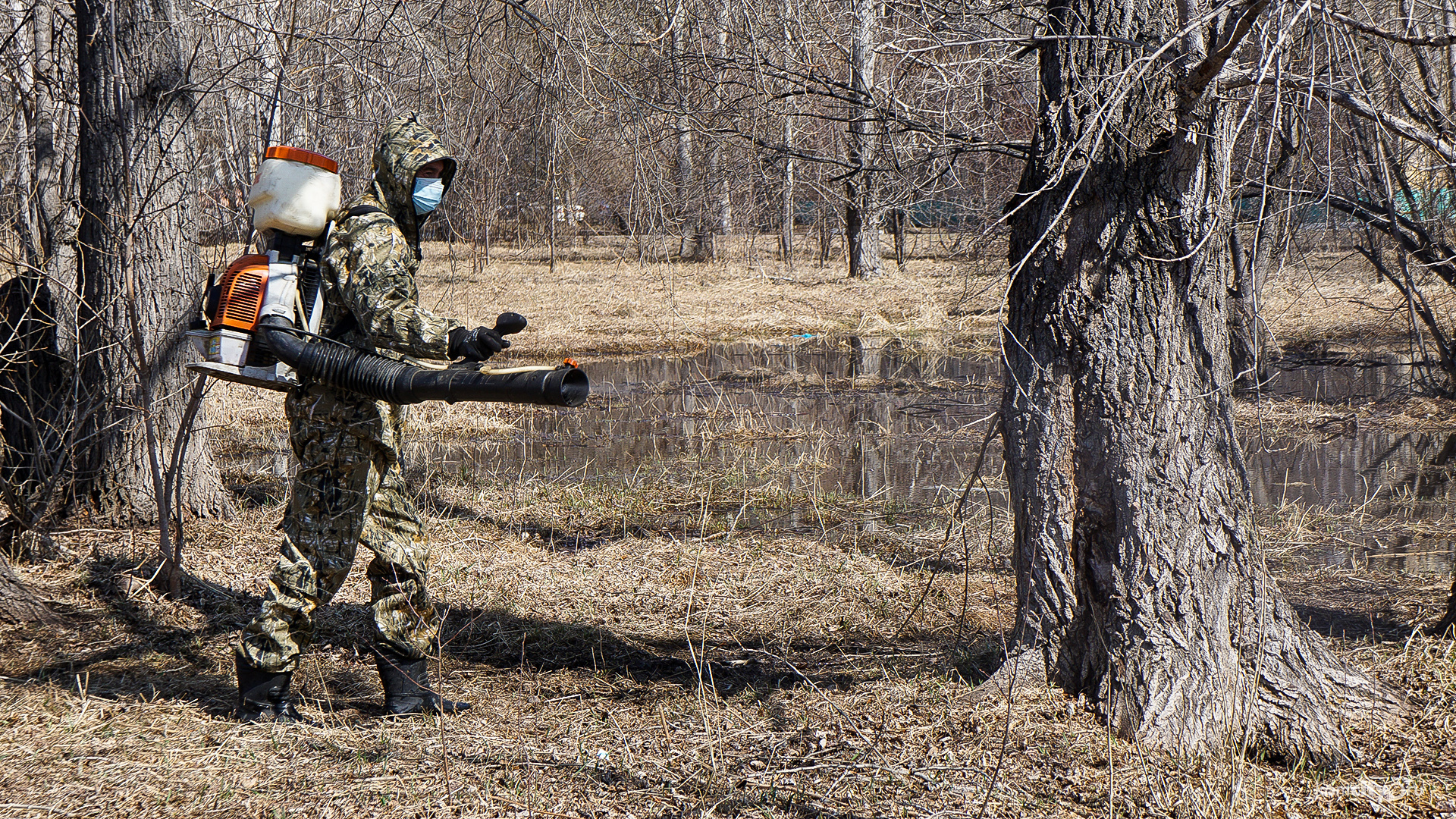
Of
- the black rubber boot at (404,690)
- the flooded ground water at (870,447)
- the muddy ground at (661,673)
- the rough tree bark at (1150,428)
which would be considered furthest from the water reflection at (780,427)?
the rough tree bark at (1150,428)

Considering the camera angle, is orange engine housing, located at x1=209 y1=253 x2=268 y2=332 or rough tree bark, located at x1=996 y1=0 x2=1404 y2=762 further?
orange engine housing, located at x1=209 y1=253 x2=268 y2=332

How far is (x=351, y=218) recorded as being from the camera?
11.4ft

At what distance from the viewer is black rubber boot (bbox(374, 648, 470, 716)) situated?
3.65 meters

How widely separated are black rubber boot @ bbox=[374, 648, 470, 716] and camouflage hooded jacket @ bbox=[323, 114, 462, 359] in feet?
3.45

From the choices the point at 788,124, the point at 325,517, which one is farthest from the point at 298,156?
the point at 788,124

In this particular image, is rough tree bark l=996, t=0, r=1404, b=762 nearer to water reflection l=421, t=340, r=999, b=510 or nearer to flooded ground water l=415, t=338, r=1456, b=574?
flooded ground water l=415, t=338, r=1456, b=574

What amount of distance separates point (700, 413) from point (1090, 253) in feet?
27.0

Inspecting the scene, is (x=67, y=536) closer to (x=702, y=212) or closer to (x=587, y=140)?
(x=587, y=140)

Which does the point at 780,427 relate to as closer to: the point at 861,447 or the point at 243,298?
the point at 861,447

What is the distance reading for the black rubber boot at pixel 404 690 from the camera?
12.0 ft

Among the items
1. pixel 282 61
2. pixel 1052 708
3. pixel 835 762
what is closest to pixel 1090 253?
pixel 1052 708

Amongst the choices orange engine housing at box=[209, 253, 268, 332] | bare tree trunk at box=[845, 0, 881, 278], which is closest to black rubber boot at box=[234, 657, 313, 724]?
orange engine housing at box=[209, 253, 268, 332]

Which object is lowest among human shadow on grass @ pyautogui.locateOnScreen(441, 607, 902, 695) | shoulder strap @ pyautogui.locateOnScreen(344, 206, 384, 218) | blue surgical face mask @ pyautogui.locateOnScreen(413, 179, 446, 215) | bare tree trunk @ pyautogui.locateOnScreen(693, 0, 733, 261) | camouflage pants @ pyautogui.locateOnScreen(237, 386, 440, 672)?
human shadow on grass @ pyautogui.locateOnScreen(441, 607, 902, 695)

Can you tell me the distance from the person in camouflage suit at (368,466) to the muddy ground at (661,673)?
216 mm
